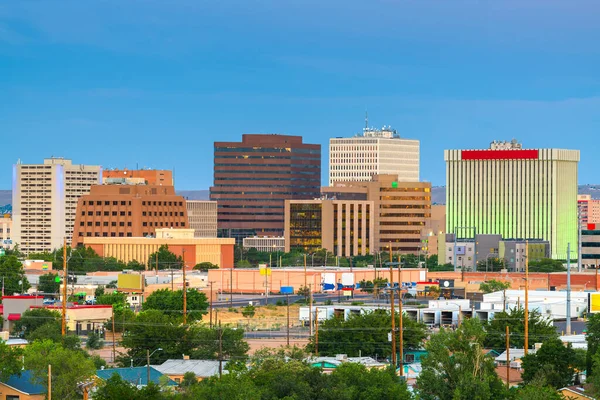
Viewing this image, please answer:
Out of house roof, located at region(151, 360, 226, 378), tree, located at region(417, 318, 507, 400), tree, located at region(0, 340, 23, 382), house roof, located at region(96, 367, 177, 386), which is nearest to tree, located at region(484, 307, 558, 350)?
house roof, located at region(151, 360, 226, 378)

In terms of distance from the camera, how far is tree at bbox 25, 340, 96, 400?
69125 millimetres

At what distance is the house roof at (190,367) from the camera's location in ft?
267

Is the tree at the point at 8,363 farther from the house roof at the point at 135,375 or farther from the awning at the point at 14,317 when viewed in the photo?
the awning at the point at 14,317

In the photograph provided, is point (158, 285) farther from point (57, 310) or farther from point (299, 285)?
point (57, 310)

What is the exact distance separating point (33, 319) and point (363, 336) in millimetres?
28097

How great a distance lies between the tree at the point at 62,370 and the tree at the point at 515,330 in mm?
36553

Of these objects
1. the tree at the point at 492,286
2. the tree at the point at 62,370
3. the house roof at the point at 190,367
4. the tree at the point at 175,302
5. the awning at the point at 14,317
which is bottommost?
the house roof at the point at 190,367

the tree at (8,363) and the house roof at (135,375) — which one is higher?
the tree at (8,363)

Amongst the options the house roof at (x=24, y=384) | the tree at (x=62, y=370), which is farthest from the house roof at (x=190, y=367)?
the house roof at (x=24, y=384)

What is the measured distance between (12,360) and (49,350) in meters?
3.80

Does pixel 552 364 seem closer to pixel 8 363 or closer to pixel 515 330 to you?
pixel 515 330

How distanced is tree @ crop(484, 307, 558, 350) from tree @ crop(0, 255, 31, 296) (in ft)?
230

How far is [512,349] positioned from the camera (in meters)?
95.8

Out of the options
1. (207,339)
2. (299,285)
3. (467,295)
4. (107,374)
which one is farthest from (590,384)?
(299,285)
